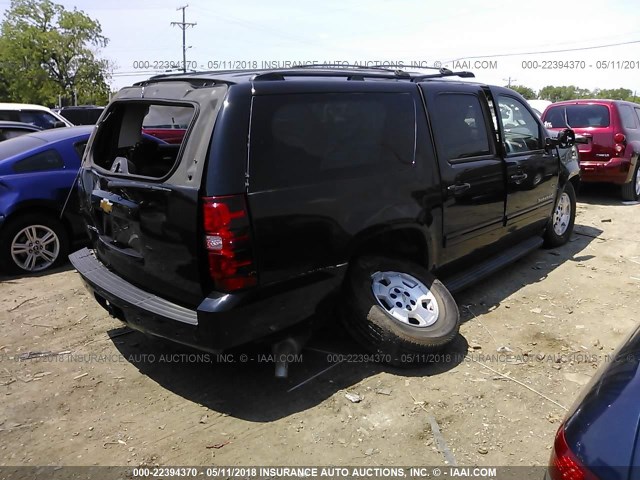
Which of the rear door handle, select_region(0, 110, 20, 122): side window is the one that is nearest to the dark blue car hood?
the rear door handle

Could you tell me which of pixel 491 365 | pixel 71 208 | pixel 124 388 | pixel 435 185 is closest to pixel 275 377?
pixel 124 388

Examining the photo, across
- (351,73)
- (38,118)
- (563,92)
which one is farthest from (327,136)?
(563,92)

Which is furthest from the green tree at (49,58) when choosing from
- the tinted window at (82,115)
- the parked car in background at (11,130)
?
the parked car in background at (11,130)

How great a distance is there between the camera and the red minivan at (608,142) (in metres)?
9.22

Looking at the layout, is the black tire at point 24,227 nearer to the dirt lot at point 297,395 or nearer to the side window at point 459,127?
the dirt lot at point 297,395

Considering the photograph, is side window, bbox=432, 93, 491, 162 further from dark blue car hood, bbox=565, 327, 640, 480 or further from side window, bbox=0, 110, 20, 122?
side window, bbox=0, 110, 20, 122

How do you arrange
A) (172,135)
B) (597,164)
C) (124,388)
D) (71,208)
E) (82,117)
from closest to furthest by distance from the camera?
(124,388) < (172,135) < (71,208) < (597,164) < (82,117)

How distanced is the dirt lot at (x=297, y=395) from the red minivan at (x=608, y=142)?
533 cm

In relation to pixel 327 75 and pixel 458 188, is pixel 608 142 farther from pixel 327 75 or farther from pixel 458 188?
pixel 327 75

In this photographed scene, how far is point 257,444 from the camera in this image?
2857 mm

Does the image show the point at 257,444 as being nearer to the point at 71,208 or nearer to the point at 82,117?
the point at 71,208

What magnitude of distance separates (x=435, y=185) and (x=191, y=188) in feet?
6.39

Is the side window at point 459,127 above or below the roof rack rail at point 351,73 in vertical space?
below

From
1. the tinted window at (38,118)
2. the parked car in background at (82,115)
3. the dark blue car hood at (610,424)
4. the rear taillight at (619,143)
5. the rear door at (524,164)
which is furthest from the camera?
the parked car in background at (82,115)
